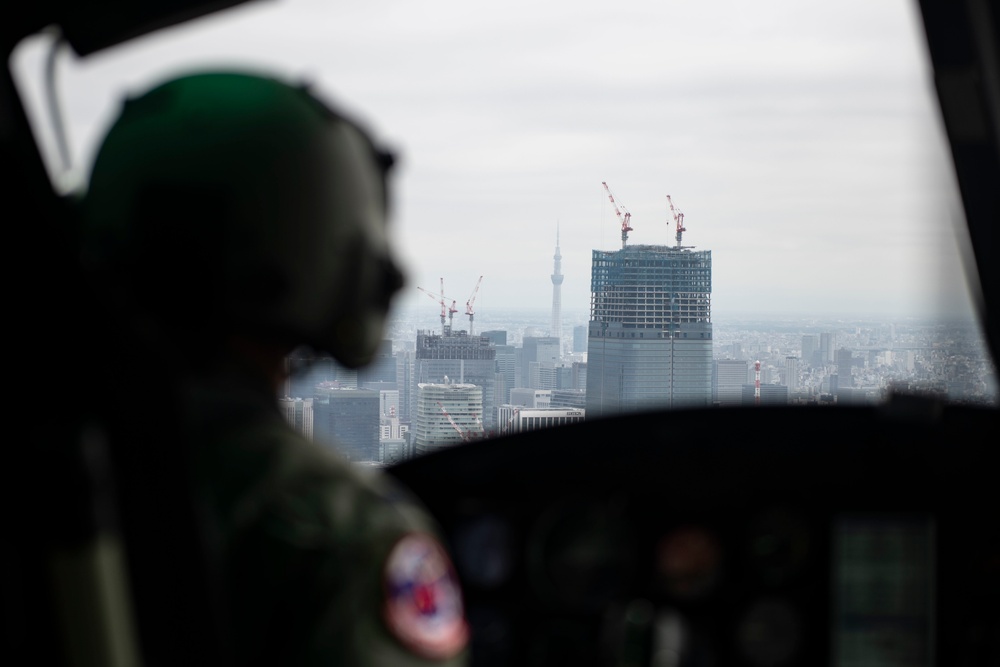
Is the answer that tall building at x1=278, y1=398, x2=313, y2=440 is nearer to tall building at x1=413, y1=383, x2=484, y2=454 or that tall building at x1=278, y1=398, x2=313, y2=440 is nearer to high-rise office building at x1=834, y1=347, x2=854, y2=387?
tall building at x1=413, y1=383, x2=484, y2=454

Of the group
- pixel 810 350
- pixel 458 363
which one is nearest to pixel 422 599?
pixel 810 350

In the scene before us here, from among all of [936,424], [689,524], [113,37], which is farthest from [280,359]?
[936,424]

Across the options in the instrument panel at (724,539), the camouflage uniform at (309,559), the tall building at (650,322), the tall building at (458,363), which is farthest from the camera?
the tall building at (650,322)

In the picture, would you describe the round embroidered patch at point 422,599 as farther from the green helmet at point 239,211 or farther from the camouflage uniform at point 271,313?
the green helmet at point 239,211

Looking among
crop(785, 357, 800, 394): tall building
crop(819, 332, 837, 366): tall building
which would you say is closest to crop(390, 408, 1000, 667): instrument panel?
crop(785, 357, 800, 394): tall building

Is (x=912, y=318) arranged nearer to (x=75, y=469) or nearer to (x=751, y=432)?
(x=751, y=432)

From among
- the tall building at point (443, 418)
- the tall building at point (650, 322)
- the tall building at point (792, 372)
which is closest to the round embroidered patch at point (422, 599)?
the tall building at point (443, 418)
